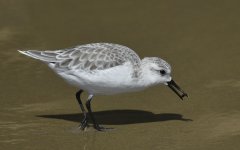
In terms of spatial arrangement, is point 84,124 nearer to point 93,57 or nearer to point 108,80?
point 108,80

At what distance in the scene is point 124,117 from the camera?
1125cm

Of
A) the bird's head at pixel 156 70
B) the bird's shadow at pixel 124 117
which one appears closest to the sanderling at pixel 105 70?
the bird's head at pixel 156 70

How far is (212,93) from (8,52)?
4.88 metres

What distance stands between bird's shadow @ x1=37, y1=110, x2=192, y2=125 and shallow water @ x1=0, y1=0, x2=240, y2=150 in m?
0.02

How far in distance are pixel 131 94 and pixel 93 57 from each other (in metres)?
1.97

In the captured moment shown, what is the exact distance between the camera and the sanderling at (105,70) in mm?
10352

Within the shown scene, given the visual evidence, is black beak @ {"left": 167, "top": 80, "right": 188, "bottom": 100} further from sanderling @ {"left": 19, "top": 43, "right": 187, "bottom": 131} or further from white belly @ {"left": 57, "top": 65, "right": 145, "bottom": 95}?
white belly @ {"left": 57, "top": 65, "right": 145, "bottom": 95}

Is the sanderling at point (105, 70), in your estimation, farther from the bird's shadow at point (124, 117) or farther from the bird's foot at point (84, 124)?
the bird's shadow at point (124, 117)

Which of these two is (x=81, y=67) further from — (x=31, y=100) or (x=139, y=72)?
(x=31, y=100)

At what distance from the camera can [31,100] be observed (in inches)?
475

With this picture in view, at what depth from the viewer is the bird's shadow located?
11023 mm

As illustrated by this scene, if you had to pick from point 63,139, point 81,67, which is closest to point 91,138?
point 63,139

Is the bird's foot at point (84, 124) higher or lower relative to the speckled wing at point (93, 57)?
lower

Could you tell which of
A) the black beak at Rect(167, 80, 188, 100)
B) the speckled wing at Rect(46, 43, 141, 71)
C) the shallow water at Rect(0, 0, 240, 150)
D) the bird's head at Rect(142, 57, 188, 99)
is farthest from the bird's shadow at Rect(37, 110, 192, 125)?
the speckled wing at Rect(46, 43, 141, 71)
